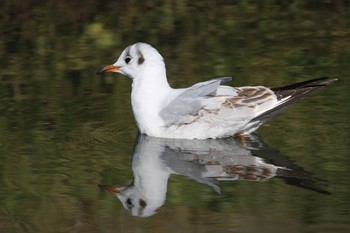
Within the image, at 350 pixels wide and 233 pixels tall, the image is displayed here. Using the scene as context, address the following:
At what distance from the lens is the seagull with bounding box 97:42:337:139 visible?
10570 millimetres

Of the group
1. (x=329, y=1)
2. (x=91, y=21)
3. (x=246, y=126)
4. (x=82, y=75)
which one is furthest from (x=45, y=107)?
(x=329, y=1)

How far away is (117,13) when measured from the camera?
51.0 feet

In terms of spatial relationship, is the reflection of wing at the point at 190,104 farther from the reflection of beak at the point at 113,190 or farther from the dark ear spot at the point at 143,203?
the dark ear spot at the point at 143,203

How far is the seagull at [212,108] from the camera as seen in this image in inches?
416

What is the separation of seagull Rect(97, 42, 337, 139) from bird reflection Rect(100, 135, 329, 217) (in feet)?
0.35

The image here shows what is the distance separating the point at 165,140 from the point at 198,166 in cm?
103

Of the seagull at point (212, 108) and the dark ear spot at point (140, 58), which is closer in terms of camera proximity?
the seagull at point (212, 108)

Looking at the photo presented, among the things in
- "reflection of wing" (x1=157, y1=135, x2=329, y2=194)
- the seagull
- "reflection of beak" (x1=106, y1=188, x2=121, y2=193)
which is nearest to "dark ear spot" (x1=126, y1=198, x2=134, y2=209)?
"reflection of beak" (x1=106, y1=188, x2=121, y2=193)

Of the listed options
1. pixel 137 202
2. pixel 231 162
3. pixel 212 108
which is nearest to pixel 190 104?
pixel 212 108

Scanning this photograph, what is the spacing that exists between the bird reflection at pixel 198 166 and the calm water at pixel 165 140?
0.06 feet

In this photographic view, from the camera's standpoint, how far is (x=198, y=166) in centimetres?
974

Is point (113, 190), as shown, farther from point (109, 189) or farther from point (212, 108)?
point (212, 108)

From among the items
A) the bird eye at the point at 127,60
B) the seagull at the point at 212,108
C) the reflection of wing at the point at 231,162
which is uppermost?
the bird eye at the point at 127,60

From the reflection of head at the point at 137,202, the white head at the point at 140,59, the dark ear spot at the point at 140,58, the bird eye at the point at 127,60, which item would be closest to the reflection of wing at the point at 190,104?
the white head at the point at 140,59
